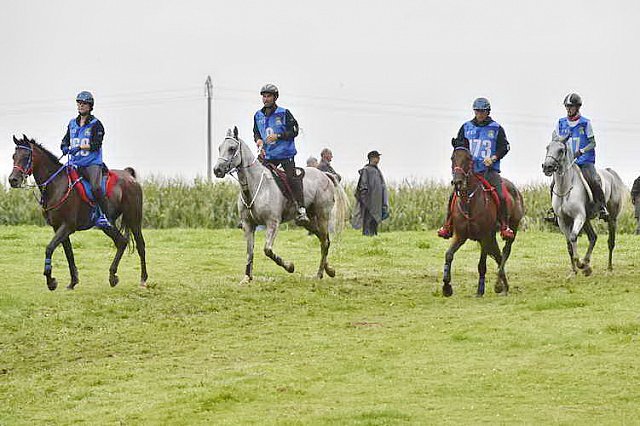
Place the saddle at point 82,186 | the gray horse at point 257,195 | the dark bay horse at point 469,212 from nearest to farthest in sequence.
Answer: the dark bay horse at point 469,212 < the saddle at point 82,186 < the gray horse at point 257,195

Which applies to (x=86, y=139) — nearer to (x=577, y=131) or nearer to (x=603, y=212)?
(x=577, y=131)

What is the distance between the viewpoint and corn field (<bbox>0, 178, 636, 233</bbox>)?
35.9 meters

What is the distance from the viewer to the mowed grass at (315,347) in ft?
36.8

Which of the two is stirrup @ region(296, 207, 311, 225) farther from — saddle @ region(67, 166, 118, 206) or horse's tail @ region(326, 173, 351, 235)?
saddle @ region(67, 166, 118, 206)

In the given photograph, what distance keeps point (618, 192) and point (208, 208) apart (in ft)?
55.4

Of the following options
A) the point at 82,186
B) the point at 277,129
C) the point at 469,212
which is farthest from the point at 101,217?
the point at 469,212

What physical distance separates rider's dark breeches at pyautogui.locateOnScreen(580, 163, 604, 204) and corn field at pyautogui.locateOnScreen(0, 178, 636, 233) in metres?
14.7

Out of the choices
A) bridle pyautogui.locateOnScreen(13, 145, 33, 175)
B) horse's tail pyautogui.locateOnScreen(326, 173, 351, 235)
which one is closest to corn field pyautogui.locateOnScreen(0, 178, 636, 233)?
horse's tail pyautogui.locateOnScreen(326, 173, 351, 235)

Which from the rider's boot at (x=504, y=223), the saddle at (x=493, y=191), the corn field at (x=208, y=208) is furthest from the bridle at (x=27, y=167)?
the corn field at (x=208, y=208)

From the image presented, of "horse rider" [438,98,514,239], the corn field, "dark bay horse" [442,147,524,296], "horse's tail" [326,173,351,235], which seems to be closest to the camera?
"dark bay horse" [442,147,524,296]

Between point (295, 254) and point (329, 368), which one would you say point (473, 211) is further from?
point (295, 254)

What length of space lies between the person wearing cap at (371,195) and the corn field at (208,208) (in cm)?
455

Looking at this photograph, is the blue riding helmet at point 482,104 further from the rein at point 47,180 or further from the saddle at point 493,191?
the rein at point 47,180

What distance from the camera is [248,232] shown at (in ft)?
65.4
